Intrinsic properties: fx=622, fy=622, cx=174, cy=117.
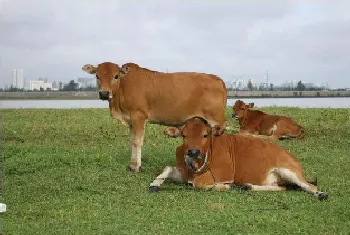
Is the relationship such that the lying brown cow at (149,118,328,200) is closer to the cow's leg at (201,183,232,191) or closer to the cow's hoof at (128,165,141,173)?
the cow's leg at (201,183,232,191)

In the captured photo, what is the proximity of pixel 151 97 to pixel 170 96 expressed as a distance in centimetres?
34

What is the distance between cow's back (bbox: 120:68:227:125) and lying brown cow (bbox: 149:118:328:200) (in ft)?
7.05

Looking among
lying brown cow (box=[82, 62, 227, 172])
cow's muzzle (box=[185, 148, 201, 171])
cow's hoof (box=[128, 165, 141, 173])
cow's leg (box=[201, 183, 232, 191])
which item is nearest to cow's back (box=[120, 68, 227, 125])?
lying brown cow (box=[82, 62, 227, 172])

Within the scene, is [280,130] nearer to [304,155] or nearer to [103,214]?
[304,155]

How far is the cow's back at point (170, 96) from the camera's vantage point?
1117 centimetres

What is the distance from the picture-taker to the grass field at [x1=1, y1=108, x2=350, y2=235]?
6781 millimetres

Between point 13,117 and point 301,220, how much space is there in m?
16.0

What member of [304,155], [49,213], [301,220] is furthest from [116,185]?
[304,155]

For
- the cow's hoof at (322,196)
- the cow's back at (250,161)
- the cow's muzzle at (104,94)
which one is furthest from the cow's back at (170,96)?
the cow's hoof at (322,196)

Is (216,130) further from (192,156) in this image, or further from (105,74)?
(105,74)

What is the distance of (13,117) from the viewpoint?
70.0ft

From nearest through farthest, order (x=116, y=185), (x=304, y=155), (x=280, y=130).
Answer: (x=116, y=185)
(x=304, y=155)
(x=280, y=130)

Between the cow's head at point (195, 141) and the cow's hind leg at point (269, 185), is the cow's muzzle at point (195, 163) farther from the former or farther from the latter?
the cow's hind leg at point (269, 185)

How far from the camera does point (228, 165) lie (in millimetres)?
8930
